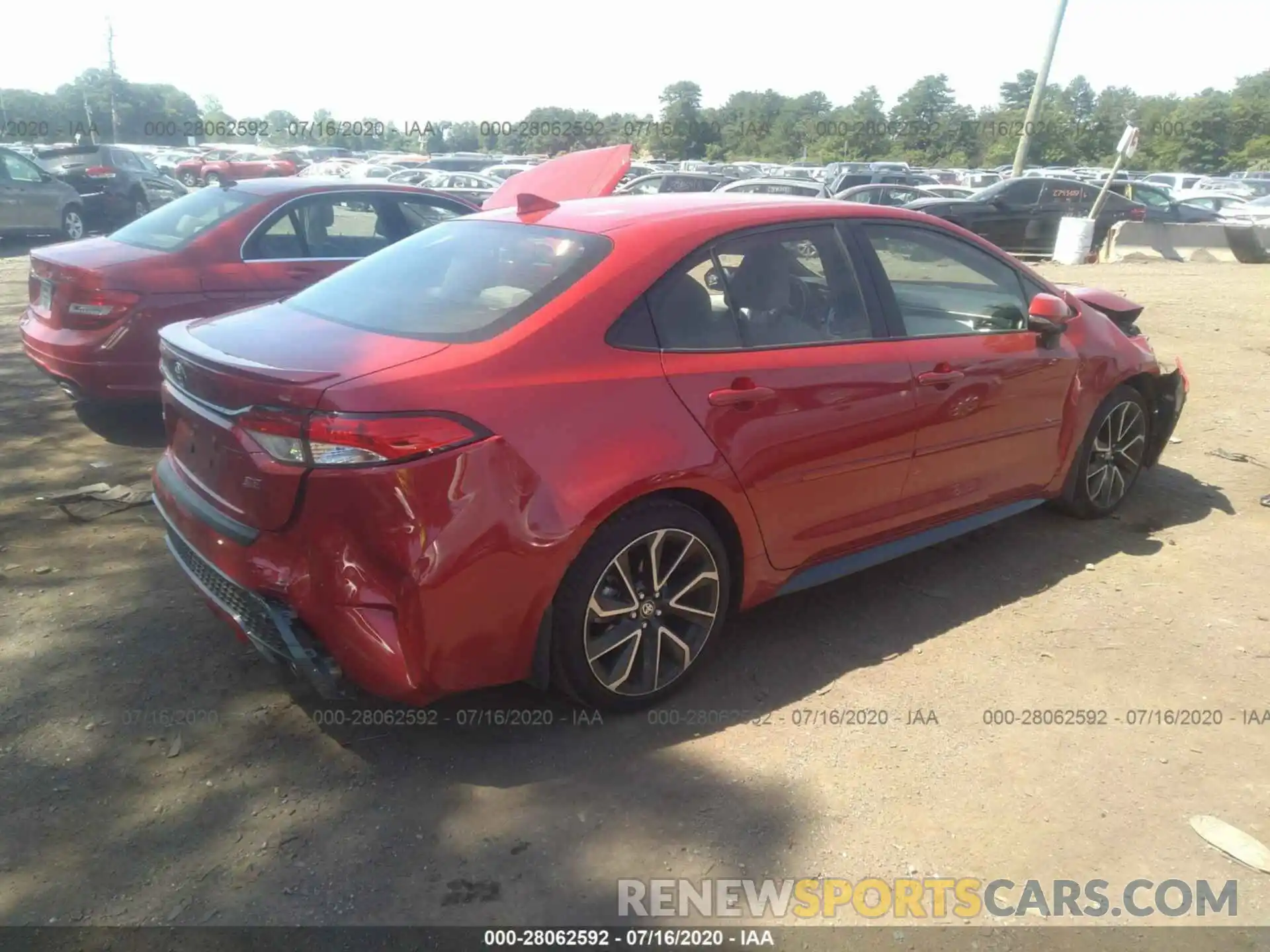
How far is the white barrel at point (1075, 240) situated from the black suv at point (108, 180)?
1560 cm

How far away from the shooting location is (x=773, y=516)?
11.0 ft

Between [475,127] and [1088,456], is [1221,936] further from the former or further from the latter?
[475,127]

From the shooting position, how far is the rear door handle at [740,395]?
3.14 meters

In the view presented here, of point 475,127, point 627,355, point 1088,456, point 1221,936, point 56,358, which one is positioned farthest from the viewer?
point 475,127

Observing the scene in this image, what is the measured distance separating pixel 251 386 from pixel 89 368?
3.42 m

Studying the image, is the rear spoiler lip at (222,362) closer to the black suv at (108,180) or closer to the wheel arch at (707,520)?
the wheel arch at (707,520)

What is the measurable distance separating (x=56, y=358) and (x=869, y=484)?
15.3 ft

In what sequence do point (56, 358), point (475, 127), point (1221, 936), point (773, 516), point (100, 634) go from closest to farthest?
point (1221, 936), point (773, 516), point (100, 634), point (56, 358), point (475, 127)

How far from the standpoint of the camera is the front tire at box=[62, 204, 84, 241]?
51.3 ft

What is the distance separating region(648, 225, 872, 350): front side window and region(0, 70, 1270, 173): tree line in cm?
3961

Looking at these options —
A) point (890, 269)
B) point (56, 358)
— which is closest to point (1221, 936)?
point (890, 269)

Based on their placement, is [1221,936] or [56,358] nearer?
[1221,936]

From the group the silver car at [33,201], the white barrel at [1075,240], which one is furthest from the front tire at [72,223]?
the white barrel at [1075,240]

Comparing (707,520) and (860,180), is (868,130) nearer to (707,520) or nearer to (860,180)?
(860,180)
